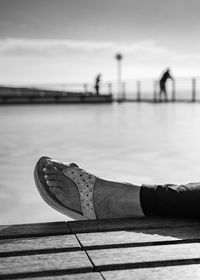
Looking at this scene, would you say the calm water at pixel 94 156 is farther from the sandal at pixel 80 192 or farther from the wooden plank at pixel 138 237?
the wooden plank at pixel 138 237

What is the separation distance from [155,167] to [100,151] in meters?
1.22

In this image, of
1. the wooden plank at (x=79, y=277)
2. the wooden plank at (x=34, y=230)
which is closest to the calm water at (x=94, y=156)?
the wooden plank at (x=34, y=230)

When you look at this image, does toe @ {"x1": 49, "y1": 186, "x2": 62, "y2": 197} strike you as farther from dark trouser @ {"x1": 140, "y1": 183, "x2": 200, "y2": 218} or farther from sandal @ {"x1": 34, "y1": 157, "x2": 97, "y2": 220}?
dark trouser @ {"x1": 140, "y1": 183, "x2": 200, "y2": 218}

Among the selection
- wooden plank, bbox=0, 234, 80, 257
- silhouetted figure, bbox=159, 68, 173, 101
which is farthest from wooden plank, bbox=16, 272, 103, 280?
silhouetted figure, bbox=159, 68, 173, 101

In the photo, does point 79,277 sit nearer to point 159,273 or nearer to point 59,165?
point 159,273

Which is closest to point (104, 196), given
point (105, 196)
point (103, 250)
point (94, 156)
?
point (105, 196)

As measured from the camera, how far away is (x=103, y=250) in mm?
1448

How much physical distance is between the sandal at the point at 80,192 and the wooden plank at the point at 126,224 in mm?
104

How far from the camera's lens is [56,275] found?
1267mm

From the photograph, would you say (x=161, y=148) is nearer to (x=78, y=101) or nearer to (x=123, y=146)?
(x=123, y=146)

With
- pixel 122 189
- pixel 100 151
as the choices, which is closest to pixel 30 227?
pixel 122 189

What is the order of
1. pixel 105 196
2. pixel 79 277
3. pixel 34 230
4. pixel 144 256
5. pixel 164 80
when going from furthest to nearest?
1. pixel 164 80
2. pixel 105 196
3. pixel 34 230
4. pixel 144 256
5. pixel 79 277

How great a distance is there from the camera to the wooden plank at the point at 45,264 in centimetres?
127

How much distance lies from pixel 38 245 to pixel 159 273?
406 millimetres
